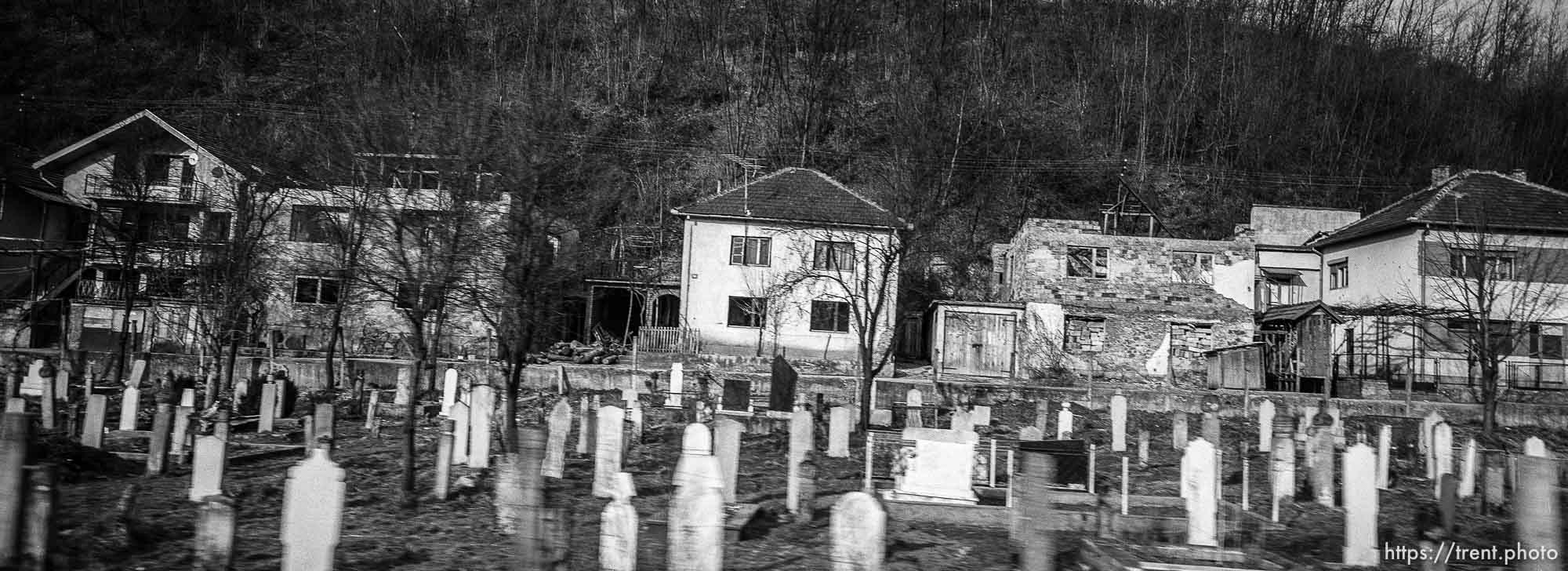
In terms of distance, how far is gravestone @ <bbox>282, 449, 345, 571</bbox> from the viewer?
7867 millimetres

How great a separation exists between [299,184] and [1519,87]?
6431 cm

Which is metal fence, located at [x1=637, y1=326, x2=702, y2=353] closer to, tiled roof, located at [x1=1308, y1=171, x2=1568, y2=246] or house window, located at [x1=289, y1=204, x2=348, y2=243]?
house window, located at [x1=289, y1=204, x2=348, y2=243]

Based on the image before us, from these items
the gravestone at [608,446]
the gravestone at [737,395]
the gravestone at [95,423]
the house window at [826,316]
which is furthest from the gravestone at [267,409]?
the house window at [826,316]

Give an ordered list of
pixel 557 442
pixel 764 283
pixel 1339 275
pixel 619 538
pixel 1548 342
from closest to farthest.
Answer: pixel 619 538 < pixel 557 442 < pixel 1548 342 < pixel 764 283 < pixel 1339 275

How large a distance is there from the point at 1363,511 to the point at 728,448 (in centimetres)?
730

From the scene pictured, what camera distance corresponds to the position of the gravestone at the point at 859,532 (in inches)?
317

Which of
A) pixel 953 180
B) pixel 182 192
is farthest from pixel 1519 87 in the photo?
pixel 182 192

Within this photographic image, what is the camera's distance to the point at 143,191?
26.2 metres

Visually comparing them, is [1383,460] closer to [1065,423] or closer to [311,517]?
[1065,423]

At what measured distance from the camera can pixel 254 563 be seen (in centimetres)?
855

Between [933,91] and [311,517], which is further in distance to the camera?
[933,91]

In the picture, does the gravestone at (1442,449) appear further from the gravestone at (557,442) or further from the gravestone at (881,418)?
the gravestone at (557,442)

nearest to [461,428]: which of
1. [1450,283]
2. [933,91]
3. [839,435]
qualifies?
[839,435]

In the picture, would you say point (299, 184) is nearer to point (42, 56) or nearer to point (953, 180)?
point (953, 180)
